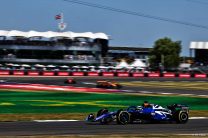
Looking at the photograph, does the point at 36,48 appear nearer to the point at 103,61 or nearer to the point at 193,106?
the point at 103,61

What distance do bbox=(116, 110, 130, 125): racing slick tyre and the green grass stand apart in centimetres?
620

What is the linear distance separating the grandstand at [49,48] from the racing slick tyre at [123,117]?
83.9 meters

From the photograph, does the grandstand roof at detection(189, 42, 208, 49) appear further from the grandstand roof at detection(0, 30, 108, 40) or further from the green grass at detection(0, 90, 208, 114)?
the green grass at detection(0, 90, 208, 114)

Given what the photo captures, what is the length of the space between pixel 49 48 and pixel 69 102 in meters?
78.9

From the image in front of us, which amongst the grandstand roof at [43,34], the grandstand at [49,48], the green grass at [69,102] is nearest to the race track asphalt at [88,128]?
the green grass at [69,102]

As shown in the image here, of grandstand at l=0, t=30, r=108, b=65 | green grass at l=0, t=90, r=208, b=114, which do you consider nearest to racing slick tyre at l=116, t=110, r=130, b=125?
green grass at l=0, t=90, r=208, b=114

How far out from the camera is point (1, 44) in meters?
106

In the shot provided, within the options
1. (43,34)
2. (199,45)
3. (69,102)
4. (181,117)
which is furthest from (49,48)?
(181,117)

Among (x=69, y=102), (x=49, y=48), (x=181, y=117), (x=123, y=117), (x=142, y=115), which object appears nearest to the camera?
(x=123, y=117)

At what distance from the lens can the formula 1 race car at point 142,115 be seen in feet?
64.1

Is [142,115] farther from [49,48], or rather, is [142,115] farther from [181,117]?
[49,48]

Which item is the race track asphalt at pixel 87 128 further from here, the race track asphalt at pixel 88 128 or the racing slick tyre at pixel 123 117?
the racing slick tyre at pixel 123 117

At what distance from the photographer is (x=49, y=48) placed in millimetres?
107688

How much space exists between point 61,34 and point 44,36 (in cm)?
398
